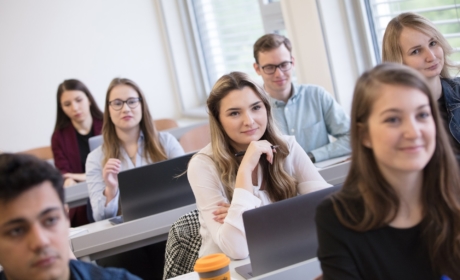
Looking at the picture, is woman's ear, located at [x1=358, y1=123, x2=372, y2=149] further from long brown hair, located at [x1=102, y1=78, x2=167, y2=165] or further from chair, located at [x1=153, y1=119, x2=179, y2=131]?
chair, located at [x1=153, y1=119, x2=179, y2=131]

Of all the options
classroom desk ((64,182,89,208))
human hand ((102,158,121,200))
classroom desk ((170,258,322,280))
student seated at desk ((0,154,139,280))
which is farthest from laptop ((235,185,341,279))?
classroom desk ((64,182,89,208))

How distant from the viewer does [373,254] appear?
1526 mm

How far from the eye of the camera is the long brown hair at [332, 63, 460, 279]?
1532 millimetres

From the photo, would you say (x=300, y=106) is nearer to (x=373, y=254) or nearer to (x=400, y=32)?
(x=400, y=32)

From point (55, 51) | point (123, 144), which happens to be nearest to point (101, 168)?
point (123, 144)

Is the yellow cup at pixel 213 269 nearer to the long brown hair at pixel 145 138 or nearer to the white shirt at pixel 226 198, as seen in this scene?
the white shirt at pixel 226 198

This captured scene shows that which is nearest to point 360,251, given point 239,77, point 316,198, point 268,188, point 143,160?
point 316,198

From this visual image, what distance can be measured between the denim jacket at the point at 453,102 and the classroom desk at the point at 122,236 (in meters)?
1.14

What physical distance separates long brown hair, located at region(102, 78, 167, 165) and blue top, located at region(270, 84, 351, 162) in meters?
0.70

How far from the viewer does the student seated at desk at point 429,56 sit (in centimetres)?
271

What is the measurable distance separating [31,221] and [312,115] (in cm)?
270

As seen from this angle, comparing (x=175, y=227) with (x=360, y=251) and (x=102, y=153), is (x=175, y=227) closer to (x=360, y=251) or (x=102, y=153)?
(x=360, y=251)

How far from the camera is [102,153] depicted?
366 cm

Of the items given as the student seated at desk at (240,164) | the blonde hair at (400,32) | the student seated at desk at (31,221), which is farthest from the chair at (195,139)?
the student seated at desk at (31,221)
